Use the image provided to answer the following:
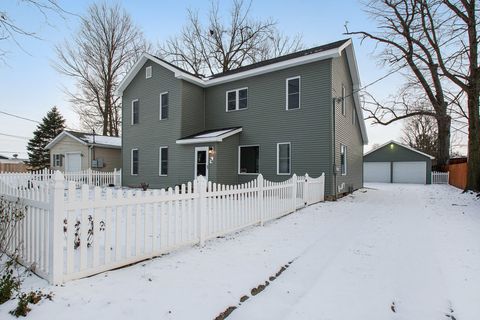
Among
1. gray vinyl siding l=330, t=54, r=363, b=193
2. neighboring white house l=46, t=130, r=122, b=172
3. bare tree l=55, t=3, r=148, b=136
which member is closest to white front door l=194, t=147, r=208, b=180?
gray vinyl siding l=330, t=54, r=363, b=193

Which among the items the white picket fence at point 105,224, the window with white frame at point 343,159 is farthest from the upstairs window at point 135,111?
the white picket fence at point 105,224

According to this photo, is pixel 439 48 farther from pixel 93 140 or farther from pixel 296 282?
pixel 93 140

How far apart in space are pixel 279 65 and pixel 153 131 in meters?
7.79

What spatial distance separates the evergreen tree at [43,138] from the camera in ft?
98.4

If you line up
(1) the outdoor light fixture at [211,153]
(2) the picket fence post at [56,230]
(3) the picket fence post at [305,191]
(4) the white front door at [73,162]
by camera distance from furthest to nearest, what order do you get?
(4) the white front door at [73,162], (1) the outdoor light fixture at [211,153], (3) the picket fence post at [305,191], (2) the picket fence post at [56,230]

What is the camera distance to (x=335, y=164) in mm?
11508

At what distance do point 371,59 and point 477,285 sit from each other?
16630 mm

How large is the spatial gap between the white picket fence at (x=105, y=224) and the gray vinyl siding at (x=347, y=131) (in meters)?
7.42

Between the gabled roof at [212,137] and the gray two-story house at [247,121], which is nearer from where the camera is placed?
the gray two-story house at [247,121]

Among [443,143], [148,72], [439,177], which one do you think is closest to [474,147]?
[443,143]

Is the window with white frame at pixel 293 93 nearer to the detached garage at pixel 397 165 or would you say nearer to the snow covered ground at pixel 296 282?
the snow covered ground at pixel 296 282

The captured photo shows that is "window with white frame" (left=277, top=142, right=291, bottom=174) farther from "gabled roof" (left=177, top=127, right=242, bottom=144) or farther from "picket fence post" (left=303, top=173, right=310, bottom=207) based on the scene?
Result: "picket fence post" (left=303, top=173, right=310, bottom=207)

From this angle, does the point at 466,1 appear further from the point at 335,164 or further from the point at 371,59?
the point at 335,164

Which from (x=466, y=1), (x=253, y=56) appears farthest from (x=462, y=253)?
(x=253, y=56)
